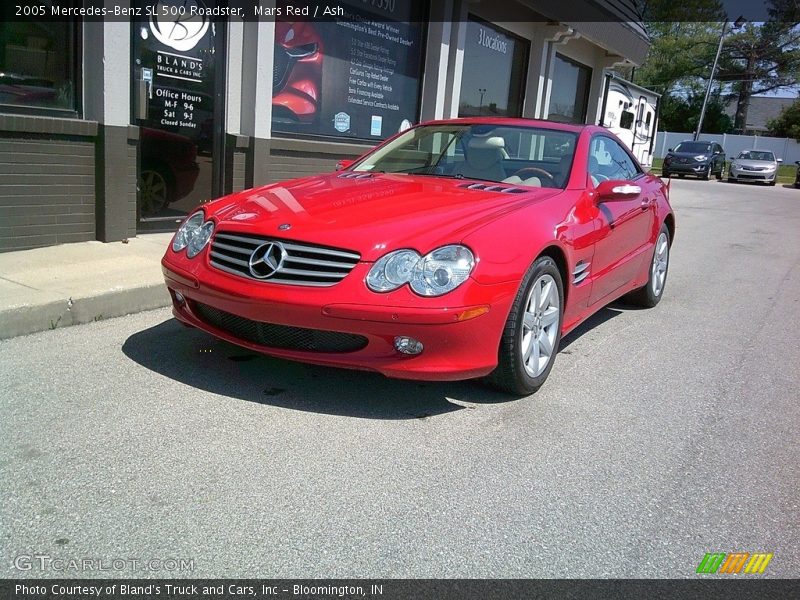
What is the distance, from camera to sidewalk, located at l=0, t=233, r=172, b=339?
177 inches

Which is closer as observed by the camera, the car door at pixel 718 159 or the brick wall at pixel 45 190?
the brick wall at pixel 45 190

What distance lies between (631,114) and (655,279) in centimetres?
1337

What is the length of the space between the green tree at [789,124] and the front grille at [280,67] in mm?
54143

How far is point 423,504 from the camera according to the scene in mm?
2795

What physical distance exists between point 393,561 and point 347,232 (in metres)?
1.66

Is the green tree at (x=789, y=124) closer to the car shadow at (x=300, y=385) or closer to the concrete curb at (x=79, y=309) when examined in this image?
the concrete curb at (x=79, y=309)

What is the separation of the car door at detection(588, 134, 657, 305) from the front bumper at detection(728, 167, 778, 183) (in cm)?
2781

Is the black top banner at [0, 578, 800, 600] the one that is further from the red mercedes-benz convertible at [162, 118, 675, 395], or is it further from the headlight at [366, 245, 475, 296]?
the headlight at [366, 245, 475, 296]

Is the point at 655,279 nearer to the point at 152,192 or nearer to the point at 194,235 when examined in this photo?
the point at 194,235

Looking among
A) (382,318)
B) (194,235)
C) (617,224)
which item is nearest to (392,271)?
(382,318)

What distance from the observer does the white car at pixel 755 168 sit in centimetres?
3055

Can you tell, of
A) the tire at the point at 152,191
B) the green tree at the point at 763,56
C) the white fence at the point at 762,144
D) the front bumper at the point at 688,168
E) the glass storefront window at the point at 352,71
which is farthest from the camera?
the green tree at the point at 763,56

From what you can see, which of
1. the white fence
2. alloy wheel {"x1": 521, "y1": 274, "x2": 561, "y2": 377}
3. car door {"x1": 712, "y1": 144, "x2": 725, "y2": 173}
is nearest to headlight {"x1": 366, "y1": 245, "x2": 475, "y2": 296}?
alloy wheel {"x1": 521, "y1": 274, "x2": 561, "y2": 377}

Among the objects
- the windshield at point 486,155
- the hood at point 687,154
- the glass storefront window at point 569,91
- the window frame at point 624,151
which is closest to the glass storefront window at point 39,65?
the windshield at point 486,155
